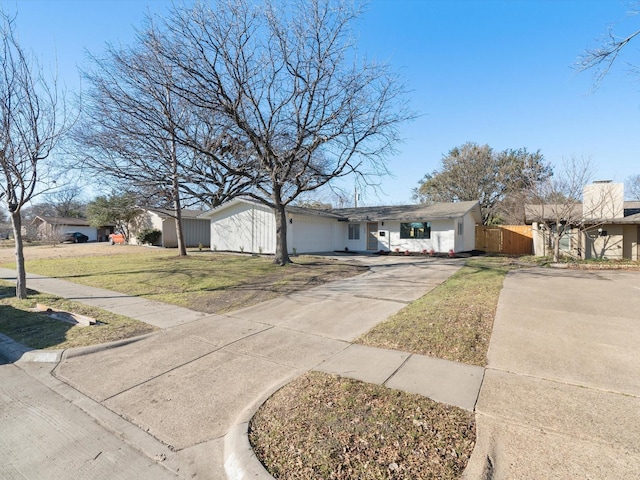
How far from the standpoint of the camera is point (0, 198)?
780cm

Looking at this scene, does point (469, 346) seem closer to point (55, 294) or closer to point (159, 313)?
point (159, 313)

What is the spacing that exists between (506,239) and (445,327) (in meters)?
19.8

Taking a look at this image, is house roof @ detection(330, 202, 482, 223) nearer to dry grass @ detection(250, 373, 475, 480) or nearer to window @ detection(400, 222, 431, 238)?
window @ detection(400, 222, 431, 238)

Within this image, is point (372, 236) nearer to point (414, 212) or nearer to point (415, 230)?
point (415, 230)

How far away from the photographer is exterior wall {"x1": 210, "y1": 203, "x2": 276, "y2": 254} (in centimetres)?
1922

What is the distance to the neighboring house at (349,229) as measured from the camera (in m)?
18.9

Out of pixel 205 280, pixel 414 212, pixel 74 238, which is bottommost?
pixel 205 280

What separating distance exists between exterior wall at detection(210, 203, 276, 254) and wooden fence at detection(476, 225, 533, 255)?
49.3ft

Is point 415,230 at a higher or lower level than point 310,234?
higher

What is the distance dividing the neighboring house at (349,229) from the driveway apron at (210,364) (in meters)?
A: 12.4

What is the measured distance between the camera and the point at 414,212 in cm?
2039

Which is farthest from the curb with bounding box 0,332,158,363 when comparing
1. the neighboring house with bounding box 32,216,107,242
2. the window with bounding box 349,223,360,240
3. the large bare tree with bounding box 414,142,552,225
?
the neighboring house with bounding box 32,216,107,242

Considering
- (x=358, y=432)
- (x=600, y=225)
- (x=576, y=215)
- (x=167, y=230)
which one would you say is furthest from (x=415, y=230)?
(x=167, y=230)

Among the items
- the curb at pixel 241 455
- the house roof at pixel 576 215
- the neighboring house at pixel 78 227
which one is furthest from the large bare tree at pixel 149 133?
the neighboring house at pixel 78 227
